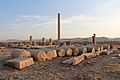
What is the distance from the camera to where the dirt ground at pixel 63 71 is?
8422 millimetres

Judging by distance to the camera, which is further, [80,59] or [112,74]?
[80,59]

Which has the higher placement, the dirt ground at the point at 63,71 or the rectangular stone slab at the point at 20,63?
the rectangular stone slab at the point at 20,63

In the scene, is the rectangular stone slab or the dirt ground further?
the rectangular stone slab

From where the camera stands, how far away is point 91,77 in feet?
27.4

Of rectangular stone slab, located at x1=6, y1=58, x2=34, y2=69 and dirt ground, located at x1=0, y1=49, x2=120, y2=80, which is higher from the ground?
rectangular stone slab, located at x1=6, y1=58, x2=34, y2=69

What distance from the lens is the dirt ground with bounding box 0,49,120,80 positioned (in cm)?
842

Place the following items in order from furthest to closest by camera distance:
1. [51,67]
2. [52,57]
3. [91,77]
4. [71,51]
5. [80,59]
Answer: [71,51] < [52,57] < [80,59] < [51,67] < [91,77]

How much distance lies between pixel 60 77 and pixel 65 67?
4.12 ft

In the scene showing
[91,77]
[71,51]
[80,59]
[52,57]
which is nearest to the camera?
[91,77]

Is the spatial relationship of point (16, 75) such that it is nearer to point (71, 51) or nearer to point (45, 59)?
point (45, 59)

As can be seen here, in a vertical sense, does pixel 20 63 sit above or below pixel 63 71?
above

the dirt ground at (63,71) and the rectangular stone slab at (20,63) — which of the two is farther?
the rectangular stone slab at (20,63)

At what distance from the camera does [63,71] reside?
9133 mm

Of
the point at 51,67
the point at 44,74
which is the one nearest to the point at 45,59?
the point at 51,67
